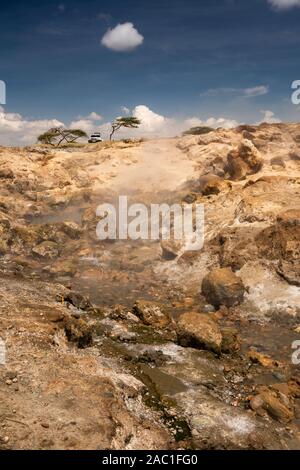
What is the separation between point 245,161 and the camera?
28.0 meters

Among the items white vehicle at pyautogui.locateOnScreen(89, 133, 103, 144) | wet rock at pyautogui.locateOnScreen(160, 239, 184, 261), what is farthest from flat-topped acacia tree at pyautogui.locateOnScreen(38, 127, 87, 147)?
wet rock at pyautogui.locateOnScreen(160, 239, 184, 261)

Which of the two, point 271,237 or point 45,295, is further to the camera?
point 271,237

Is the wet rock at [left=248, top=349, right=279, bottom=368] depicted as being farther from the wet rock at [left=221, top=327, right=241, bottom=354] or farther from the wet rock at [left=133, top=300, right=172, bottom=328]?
the wet rock at [left=133, top=300, right=172, bottom=328]

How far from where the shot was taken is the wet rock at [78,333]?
1136 centimetres

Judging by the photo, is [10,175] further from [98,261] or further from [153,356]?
[153,356]

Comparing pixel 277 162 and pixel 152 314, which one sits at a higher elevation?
pixel 277 162

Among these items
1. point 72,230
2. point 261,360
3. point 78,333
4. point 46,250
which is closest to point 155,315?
point 78,333

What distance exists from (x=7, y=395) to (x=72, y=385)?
4.23ft

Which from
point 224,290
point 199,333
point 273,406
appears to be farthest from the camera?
point 224,290

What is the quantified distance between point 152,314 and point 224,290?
339 centimetres

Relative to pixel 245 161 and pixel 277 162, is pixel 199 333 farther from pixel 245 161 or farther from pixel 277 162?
pixel 277 162

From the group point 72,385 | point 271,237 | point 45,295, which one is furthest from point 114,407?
point 271,237

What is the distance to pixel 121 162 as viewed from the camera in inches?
1391
